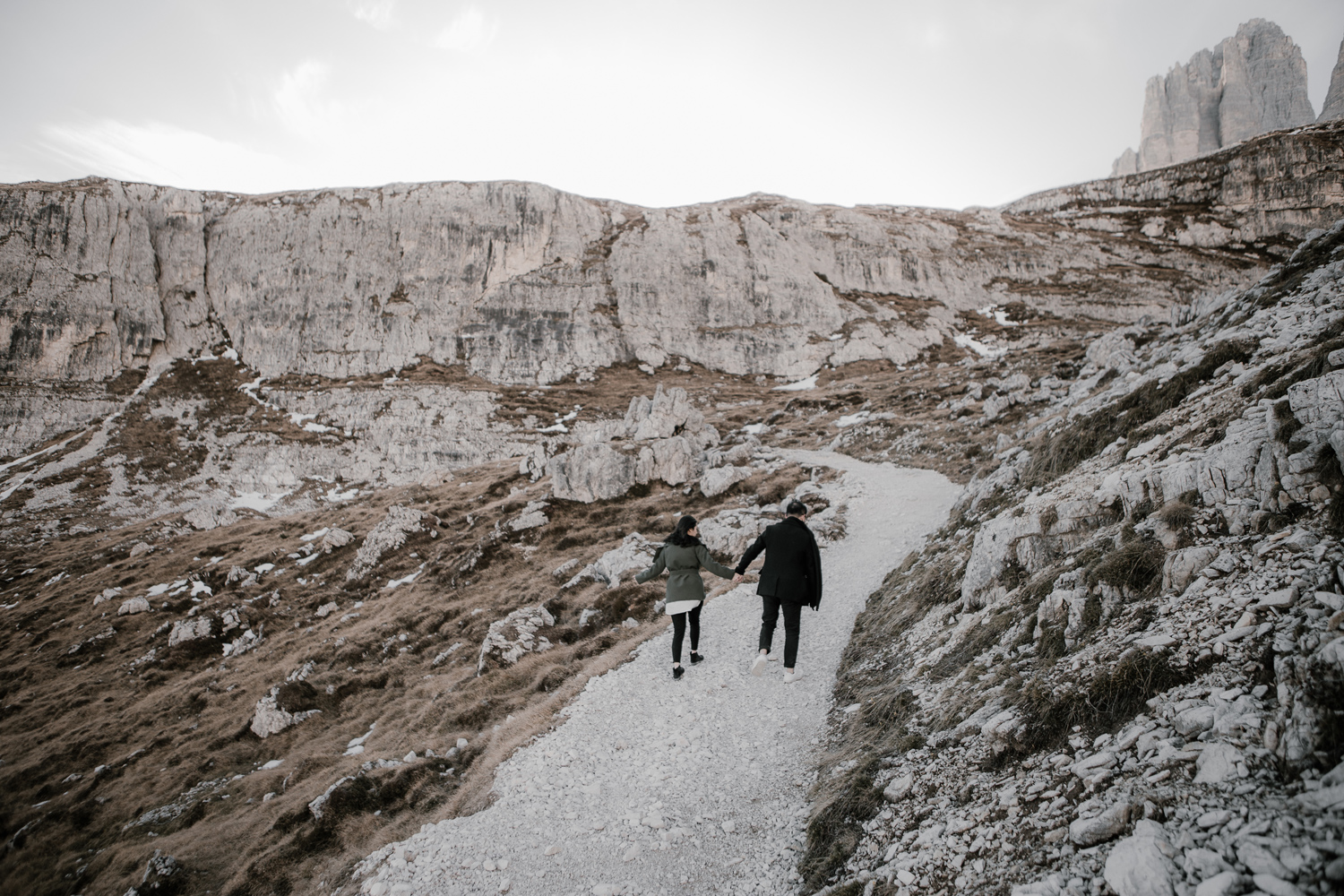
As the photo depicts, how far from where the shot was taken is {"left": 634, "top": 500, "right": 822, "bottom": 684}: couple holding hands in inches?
405

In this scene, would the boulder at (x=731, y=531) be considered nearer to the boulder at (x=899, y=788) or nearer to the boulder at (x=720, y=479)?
the boulder at (x=720, y=479)

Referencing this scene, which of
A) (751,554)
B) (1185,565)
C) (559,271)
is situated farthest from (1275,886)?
(559,271)

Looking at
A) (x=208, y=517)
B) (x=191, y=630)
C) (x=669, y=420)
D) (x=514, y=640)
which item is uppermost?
(x=669, y=420)

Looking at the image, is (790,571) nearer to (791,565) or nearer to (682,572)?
(791,565)

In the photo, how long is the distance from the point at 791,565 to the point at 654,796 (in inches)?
177

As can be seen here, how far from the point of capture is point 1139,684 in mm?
5176

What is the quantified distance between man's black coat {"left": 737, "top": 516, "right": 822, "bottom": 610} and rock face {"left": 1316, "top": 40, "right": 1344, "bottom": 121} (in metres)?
263

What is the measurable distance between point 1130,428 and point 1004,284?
12691cm

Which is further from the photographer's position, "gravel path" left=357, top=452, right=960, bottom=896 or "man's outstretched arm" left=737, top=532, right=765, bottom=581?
"man's outstretched arm" left=737, top=532, right=765, bottom=581

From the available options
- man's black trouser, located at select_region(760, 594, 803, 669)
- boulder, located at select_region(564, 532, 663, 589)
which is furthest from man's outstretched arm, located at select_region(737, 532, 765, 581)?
boulder, located at select_region(564, 532, 663, 589)

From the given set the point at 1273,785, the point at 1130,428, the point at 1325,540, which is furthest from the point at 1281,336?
the point at 1273,785

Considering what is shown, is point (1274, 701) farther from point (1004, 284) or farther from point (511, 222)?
point (1004, 284)

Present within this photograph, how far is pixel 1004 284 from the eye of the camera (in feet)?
384

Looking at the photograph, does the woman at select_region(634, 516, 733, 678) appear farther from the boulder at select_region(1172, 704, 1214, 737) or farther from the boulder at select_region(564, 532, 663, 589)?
the boulder at select_region(564, 532, 663, 589)
